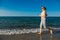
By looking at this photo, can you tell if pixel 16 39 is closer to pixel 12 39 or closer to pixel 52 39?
pixel 12 39

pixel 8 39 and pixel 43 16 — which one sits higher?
pixel 43 16

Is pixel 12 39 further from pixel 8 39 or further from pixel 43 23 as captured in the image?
pixel 43 23

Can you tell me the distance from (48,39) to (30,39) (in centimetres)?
128

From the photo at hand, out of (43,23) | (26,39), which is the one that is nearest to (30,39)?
(26,39)

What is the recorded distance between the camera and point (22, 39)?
1750cm

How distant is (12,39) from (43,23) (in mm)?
2465

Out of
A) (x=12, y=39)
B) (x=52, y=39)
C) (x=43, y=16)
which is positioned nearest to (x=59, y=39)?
(x=52, y=39)

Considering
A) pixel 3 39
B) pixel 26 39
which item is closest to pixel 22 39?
pixel 26 39

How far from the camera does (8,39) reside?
17688 millimetres

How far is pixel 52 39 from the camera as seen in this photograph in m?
17.1

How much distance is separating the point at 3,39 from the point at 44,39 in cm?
300

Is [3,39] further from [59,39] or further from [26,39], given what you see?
[59,39]

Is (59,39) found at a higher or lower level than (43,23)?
lower

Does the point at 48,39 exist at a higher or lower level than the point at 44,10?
lower
